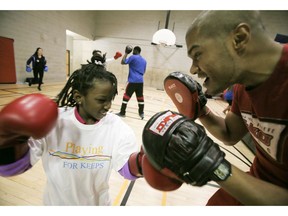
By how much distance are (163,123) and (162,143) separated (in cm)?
8

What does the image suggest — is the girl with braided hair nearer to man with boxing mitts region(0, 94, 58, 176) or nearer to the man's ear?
man with boxing mitts region(0, 94, 58, 176)

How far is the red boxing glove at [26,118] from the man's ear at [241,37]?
0.81 metres

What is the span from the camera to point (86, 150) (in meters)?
0.91

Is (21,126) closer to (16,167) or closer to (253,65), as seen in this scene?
(16,167)

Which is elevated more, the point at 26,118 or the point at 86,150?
the point at 26,118

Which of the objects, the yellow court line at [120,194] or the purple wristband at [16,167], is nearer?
the purple wristband at [16,167]

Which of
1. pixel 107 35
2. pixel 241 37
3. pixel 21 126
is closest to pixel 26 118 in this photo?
pixel 21 126

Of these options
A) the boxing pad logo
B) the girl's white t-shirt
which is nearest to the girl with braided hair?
the girl's white t-shirt

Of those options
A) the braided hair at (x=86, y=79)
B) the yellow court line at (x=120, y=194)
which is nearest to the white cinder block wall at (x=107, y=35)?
the yellow court line at (x=120, y=194)

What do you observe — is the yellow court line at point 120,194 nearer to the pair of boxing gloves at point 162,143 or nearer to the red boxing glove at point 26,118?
the pair of boxing gloves at point 162,143

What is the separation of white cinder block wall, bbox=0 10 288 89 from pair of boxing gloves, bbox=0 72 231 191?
731cm

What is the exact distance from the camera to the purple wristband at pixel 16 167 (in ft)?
2.43
